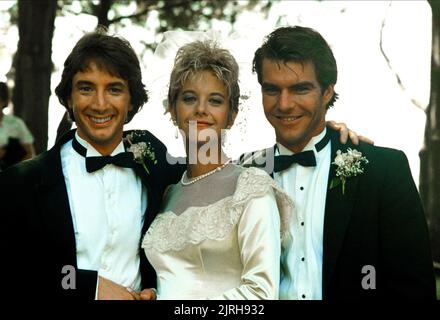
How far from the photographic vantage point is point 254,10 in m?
3.72

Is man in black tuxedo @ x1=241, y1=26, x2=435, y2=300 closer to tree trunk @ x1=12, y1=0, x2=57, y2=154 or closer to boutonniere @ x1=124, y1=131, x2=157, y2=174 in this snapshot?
boutonniere @ x1=124, y1=131, x2=157, y2=174

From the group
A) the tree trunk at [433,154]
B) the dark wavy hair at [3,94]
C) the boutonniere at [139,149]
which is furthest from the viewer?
the tree trunk at [433,154]

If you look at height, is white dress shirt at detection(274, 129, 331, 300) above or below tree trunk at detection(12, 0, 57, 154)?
below

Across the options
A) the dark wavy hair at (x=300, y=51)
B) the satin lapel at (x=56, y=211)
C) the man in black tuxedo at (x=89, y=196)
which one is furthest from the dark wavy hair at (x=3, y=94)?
the dark wavy hair at (x=300, y=51)

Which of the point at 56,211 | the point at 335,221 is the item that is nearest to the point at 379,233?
the point at 335,221

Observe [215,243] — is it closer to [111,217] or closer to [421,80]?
[111,217]

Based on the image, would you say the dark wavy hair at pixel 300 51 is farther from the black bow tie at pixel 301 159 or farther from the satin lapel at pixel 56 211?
the satin lapel at pixel 56 211

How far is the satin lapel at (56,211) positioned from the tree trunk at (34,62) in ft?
3.02

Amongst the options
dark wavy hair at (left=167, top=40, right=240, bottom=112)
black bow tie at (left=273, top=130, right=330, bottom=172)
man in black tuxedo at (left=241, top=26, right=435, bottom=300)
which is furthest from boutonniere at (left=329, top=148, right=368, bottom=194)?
dark wavy hair at (left=167, top=40, right=240, bottom=112)

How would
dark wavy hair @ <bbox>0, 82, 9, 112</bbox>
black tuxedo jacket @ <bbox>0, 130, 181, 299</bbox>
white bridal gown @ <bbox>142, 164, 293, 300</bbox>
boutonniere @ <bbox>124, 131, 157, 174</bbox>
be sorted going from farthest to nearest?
dark wavy hair @ <bbox>0, 82, 9, 112</bbox>
boutonniere @ <bbox>124, 131, 157, 174</bbox>
black tuxedo jacket @ <bbox>0, 130, 181, 299</bbox>
white bridal gown @ <bbox>142, 164, 293, 300</bbox>

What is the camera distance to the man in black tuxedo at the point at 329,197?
2.77m

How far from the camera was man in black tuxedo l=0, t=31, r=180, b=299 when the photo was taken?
110 inches

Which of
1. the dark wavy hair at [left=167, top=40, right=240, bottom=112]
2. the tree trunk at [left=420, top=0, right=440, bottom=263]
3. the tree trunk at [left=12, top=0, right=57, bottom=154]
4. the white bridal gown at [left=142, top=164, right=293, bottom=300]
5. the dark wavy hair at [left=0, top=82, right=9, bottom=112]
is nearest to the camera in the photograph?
the white bridal gown at [left=142, top=164, right=293, bottom=300]

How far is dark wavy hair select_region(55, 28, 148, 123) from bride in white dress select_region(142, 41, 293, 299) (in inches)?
8.4
